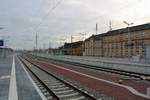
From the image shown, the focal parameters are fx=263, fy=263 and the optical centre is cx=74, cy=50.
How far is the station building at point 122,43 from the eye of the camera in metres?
70.4

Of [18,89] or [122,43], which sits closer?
[18,89]

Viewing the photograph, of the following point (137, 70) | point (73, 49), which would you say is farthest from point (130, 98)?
point (73, 49)

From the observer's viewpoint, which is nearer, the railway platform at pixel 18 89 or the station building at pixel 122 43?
the railway platform at pixel 18 89

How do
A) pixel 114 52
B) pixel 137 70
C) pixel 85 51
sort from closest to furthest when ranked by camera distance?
1. pixel 137 70
2. pixel 114 52
3. pixel 85 51

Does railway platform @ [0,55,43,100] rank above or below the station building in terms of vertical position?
below

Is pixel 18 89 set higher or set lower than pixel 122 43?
lower

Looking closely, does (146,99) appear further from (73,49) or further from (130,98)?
(73,49)

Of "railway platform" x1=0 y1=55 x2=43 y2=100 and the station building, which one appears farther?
the station building

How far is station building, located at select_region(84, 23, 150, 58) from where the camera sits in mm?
70438

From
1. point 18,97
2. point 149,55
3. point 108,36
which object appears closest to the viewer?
point 18,97

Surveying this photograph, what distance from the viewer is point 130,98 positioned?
→ 11.1 metres

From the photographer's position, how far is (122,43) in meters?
86.1

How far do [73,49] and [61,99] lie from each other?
117 m

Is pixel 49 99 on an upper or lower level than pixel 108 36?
lower
